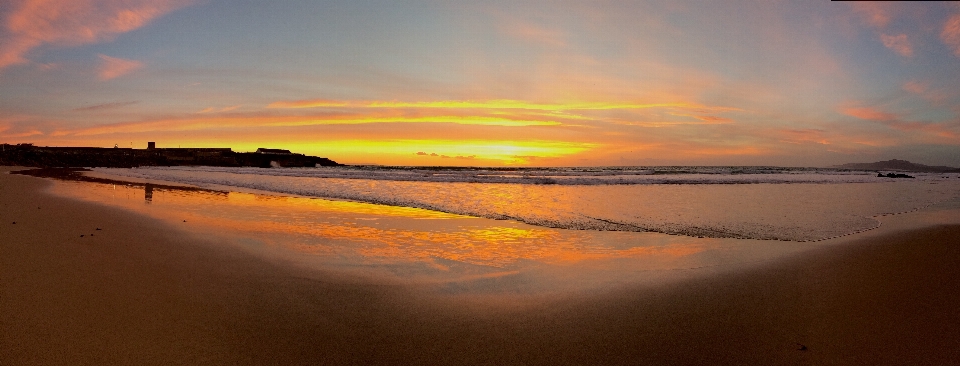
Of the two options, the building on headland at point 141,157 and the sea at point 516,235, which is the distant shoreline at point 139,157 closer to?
the building on headland at point 141,157

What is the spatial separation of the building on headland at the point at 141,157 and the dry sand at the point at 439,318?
→ 87.7m

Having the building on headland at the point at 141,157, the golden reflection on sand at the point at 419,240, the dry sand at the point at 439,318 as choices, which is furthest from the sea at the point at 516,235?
the building on headland at the point at 141,157

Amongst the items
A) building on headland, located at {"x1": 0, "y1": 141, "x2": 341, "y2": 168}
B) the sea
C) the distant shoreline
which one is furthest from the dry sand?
building on headland, located at {"x1": 0, "y1": 141, "x2": 341, "y2": 168}

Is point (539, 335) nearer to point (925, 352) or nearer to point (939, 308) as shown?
point (925, 352)

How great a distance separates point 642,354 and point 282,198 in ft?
52.7

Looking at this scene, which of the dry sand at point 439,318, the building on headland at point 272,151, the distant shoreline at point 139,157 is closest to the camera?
the dry sand at point 439,318

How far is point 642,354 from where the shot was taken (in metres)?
3.81

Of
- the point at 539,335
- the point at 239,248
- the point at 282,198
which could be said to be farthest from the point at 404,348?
the point at 282,198

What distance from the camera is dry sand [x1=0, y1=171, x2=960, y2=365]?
148 inches

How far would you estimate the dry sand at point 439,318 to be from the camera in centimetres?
375

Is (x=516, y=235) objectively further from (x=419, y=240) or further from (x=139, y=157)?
(x=139, y=157)

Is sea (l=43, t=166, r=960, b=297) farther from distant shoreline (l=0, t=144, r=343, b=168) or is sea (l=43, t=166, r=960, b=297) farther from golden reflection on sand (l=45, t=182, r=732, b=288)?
distant shoreline (l=0, t=144, r=343, b=168)

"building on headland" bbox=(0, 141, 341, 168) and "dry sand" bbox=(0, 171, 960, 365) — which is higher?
"building on headland" bbox=(0, 141, 341, 168)

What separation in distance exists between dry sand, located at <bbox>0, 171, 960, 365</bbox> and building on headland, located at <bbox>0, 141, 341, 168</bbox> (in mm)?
87669
